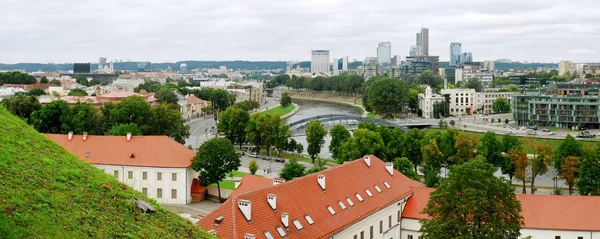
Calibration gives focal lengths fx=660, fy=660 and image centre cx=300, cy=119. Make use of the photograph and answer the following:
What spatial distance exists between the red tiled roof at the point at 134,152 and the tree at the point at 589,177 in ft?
89.4

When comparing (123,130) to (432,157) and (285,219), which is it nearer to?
(432,157)

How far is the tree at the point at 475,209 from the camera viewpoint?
84.5 feet

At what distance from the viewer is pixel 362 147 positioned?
5616 centimetres

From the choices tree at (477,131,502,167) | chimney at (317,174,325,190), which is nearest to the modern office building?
tree at (477,131,502,167)

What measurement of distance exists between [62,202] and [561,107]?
9384cm

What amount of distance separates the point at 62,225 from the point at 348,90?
176485 mm

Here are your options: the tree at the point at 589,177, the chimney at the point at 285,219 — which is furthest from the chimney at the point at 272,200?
the tree at the point at 589,177

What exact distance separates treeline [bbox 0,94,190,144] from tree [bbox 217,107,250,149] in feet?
15.6

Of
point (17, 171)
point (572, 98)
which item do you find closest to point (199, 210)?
point (17, 171)

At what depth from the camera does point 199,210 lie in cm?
4294

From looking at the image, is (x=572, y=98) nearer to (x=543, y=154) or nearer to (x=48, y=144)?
(x=543, y=154)

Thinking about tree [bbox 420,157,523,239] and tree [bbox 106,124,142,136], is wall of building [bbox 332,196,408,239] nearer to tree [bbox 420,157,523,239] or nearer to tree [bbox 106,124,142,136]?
tree [bbox 420,157,523,239]

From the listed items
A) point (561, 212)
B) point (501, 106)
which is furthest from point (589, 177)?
point (501, 106)

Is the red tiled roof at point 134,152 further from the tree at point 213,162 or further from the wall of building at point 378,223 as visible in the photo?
the wall of building at point 378,223
